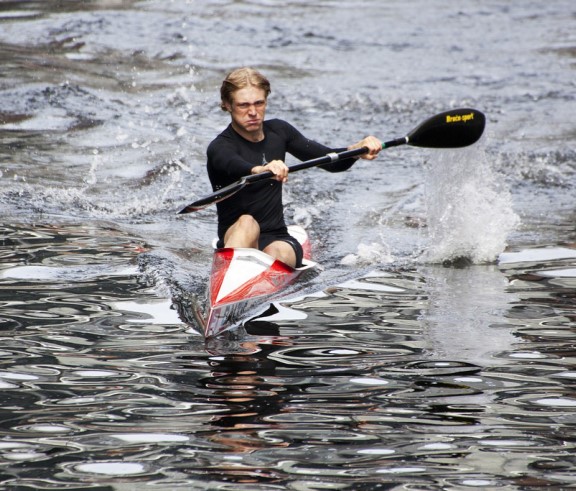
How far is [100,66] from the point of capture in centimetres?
1706

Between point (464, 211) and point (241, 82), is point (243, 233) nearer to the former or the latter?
point (241, 82)

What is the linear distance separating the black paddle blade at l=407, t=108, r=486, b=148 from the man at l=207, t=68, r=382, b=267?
→ 77cm

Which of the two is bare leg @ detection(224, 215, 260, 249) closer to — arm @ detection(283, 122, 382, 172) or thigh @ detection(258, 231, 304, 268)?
thigh @ detection(258, 231, 304, 268)

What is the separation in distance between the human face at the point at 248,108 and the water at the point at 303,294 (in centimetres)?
107

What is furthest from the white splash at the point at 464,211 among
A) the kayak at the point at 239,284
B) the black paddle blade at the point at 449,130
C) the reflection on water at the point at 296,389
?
the kayak at the point at 239,284

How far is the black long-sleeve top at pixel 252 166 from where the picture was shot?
6.34m

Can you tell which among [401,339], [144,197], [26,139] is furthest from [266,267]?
[26,139]

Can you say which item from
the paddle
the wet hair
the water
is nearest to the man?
the wet hair

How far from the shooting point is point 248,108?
6336 mm

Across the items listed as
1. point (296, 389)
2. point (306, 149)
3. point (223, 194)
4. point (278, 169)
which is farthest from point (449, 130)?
point (296, 389)

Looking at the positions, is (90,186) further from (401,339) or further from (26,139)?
(401,339)

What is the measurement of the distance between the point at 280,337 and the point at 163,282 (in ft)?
4.79

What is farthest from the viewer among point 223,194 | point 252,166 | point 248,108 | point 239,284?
point 248,108

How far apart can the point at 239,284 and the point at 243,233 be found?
492 millimetres
